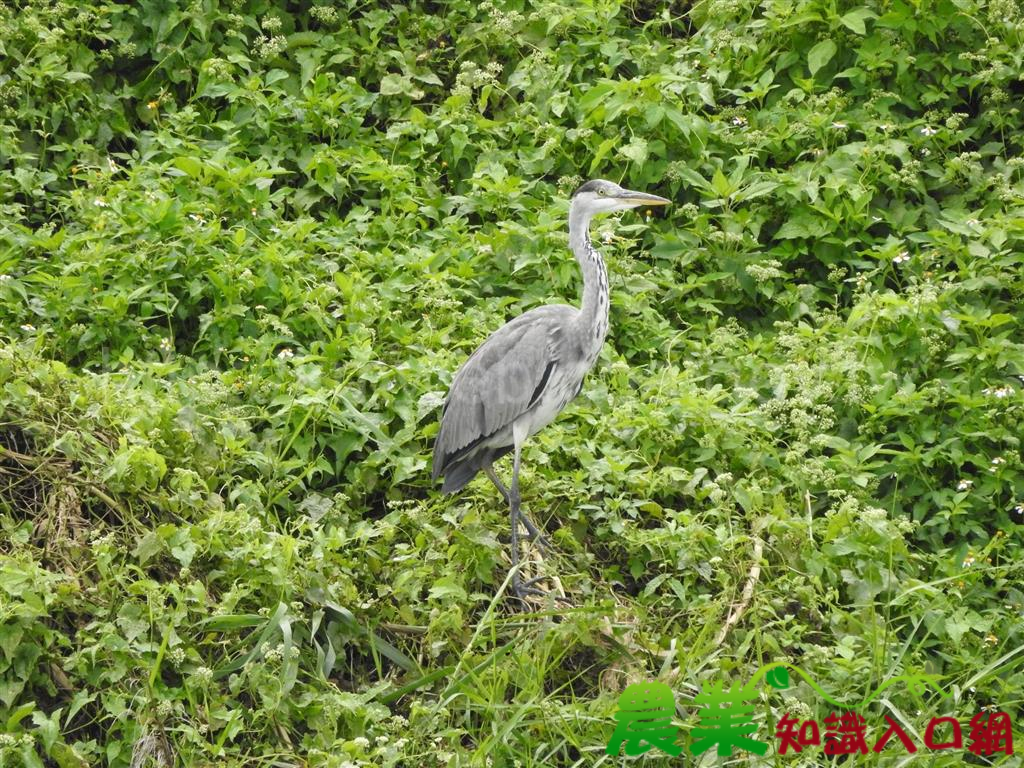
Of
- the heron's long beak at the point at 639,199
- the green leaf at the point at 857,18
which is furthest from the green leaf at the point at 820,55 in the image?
the heron's long beak at the point at 639,199

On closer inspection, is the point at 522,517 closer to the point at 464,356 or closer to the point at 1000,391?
the point at 464,356

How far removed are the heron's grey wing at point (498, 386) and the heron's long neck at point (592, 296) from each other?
10cm

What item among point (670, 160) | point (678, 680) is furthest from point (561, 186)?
point (678, 680)

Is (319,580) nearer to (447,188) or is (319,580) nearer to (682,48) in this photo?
(447,188)

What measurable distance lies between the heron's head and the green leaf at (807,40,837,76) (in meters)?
2.21

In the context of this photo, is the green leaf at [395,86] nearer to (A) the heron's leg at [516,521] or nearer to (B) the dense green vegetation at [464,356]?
(B) the dense green vegetation at [464,356]

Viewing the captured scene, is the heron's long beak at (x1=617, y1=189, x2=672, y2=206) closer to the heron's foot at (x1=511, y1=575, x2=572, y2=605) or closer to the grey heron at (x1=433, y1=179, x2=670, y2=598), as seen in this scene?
the grey heron at (x1=433, y1=179, x2=670, y2=598)

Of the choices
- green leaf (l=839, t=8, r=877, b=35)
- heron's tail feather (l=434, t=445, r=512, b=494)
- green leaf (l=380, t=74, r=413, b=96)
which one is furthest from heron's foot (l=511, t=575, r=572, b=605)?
green leaf (l=839, t=8, r=877, b=35)

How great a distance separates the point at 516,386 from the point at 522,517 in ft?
1.69

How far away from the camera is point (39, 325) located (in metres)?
6.25

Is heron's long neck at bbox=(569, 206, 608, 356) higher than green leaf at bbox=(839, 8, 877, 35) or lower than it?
lower

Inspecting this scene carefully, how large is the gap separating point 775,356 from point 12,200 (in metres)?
4.00

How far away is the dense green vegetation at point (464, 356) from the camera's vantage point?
4.66 meters

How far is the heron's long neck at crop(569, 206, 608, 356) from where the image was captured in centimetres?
551
